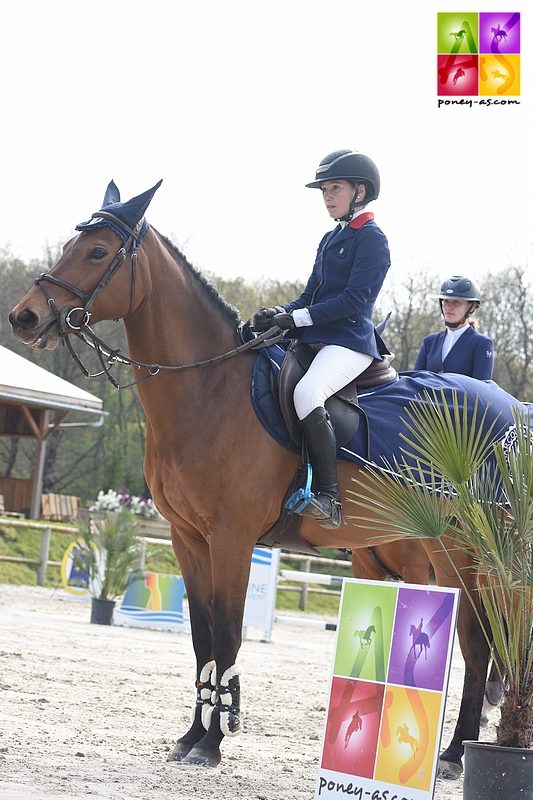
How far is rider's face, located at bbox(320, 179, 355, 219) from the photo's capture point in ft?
19.7

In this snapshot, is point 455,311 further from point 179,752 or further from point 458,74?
point 179,752

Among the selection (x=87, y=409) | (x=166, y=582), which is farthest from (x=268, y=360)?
(x=87, y=409)

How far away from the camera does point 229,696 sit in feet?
18.0

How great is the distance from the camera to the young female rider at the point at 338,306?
221 inches

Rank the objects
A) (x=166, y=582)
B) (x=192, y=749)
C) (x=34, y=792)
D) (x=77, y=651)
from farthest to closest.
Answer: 1. (x=166, y=582)
2. (x=77, y=651)
3. (x=192, y=749)
4. (x=34, y=792)

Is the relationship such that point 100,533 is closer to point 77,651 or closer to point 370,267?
point 77,651

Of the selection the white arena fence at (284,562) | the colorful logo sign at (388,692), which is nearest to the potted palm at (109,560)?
the white arena fence at (284,562)

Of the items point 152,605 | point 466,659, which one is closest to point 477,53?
point 466,659

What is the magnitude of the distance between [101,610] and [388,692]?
421 inches

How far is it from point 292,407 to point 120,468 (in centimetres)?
3304

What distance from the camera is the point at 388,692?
441cm

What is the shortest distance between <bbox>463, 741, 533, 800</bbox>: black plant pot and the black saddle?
2018mm

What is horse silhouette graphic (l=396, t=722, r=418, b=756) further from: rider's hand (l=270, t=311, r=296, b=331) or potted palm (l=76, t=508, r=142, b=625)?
potted palm (l=76, t=508, r=142, b=625)

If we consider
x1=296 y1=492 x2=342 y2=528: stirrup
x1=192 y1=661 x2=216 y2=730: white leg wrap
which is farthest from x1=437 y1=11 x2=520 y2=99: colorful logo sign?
x1=192 y1=661 x2=216 y2=730: white leg wrap
